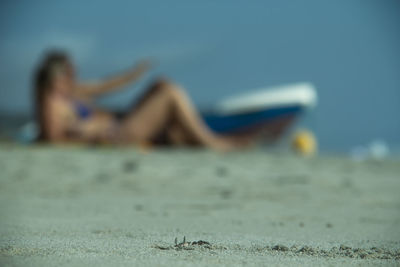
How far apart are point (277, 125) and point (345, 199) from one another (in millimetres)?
4314

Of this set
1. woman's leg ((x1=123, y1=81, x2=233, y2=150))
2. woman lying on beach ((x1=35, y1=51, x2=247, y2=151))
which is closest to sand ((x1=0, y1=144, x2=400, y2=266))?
woman lying on beach ((x1=35, y1=51, x2=247, y2=151))

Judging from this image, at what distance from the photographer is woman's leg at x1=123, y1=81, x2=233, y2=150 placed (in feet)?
18.8

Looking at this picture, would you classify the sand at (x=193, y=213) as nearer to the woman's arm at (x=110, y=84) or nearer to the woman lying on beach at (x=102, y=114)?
the woman lying on beach at (x=102, y=114)

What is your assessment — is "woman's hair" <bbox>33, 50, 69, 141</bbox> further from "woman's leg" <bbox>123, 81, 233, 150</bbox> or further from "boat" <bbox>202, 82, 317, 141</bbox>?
"boat" <bbox>202, 82, 317, 141</bbox>

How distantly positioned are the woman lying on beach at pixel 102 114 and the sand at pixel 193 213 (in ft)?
5.17

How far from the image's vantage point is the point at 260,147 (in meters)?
6.66

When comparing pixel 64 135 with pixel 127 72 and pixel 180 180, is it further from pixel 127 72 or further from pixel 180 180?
pixel 180 180

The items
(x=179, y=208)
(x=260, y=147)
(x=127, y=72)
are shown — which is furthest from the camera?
(x=260, y=147)

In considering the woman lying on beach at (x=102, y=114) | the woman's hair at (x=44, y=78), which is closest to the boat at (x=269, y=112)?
the woman lying on beach at (x=102, y=114)

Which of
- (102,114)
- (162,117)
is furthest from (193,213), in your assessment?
(102,114)

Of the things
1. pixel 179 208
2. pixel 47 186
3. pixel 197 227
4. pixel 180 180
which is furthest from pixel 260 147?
pixel 197 227

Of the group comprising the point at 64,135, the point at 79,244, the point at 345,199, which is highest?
the point at 64,135

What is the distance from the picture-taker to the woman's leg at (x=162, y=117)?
5723 millimetres

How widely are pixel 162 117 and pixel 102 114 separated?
70cm
